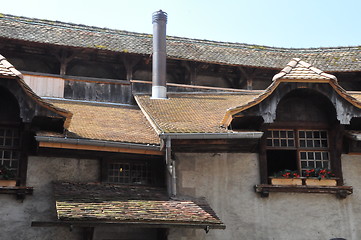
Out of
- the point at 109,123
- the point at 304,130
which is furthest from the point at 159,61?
the point at 304,130

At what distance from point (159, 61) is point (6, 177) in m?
7.30

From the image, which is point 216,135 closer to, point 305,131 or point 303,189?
point 303,189

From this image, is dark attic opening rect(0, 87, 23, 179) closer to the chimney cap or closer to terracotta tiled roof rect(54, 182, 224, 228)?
terracotta tiled roof rect(54, 182, 224, 228)

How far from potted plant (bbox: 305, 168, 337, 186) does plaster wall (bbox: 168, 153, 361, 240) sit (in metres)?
0.33

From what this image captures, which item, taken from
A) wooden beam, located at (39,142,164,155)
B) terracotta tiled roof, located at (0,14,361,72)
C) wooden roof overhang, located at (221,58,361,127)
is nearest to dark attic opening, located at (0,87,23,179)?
wooden beam, located at (39,142,164,155)

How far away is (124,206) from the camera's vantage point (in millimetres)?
11383

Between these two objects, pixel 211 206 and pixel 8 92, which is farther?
pixel 211 206

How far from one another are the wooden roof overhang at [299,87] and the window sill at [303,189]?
1.68m

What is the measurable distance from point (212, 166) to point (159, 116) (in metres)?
2.02

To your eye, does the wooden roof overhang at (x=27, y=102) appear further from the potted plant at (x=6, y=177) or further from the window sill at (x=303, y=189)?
the window sill at (x=303, y=189)

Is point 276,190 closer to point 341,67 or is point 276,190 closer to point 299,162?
point 299,162

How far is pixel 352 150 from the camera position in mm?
14250

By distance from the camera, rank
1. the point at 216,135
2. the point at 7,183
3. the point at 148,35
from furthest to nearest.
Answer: the point at 148,35
the point at 216,135
the point at 7,183

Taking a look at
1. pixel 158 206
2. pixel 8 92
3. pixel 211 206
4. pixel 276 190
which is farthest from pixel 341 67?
pixel 8 92
